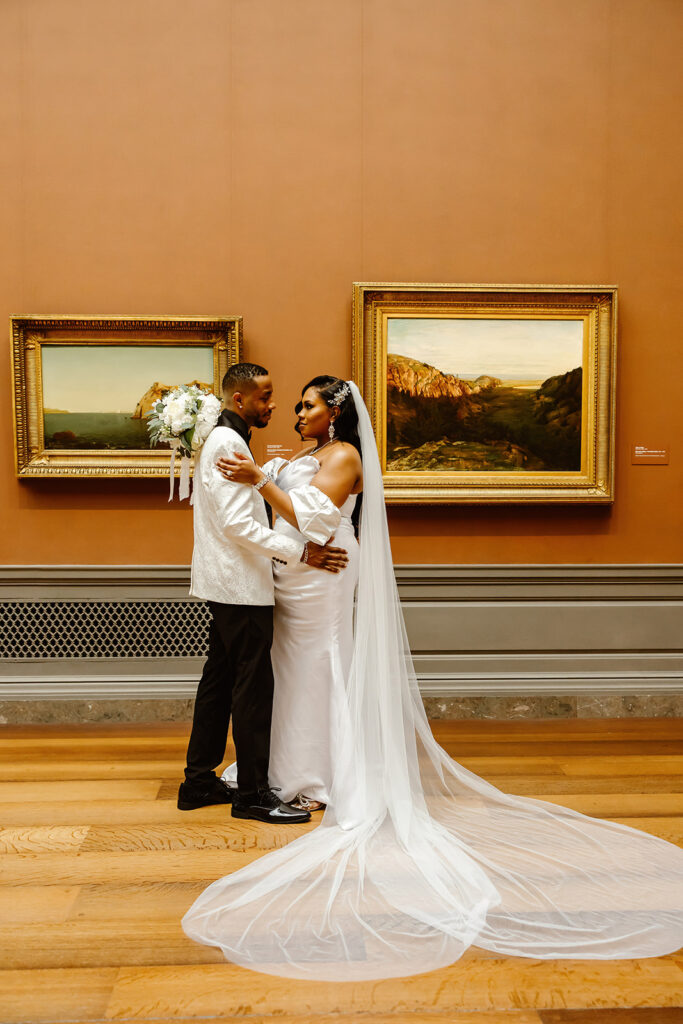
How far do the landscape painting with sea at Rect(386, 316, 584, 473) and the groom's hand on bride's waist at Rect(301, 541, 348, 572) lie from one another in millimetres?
1419

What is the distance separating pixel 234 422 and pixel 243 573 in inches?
25.9

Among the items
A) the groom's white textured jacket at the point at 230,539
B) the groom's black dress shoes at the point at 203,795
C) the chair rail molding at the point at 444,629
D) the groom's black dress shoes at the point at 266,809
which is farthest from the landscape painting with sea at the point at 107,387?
the groom's black dress shoes at the point at 266,809

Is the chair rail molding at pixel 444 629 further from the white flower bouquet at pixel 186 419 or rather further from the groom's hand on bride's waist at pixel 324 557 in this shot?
the white flower bouquet at pixel 186 419

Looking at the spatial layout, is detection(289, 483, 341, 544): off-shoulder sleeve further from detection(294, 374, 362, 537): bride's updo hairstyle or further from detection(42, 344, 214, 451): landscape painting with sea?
detection(42, 344, 214, 451): landscape painting with sea

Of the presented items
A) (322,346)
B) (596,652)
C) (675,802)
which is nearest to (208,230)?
(322,346)

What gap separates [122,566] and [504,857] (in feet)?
9.49

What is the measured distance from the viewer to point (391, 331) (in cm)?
489

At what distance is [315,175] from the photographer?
4891mm

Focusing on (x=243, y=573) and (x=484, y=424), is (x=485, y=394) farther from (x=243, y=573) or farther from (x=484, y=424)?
(x=243, y=573)

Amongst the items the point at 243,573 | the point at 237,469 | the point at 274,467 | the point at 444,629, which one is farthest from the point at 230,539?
the point at 444,629

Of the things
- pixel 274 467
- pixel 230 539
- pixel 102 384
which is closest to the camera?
pixel 230 539

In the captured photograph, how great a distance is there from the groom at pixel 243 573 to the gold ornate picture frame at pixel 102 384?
137cm

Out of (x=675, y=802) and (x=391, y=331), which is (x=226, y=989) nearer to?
(x=675, y=802)

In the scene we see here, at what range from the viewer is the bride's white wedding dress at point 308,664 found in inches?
142
